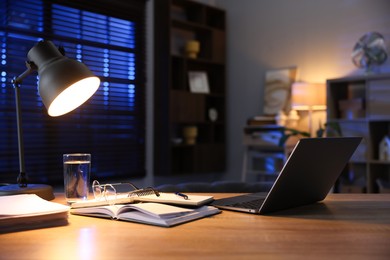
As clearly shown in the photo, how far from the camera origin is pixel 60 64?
1.29 m

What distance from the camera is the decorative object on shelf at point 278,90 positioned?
16.9 ft

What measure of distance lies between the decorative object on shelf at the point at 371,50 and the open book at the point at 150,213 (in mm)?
3528

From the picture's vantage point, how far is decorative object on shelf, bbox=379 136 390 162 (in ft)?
13.5

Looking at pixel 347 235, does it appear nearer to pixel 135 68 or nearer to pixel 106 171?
pixel 106 171

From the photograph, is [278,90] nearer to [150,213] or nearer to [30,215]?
[150,213]

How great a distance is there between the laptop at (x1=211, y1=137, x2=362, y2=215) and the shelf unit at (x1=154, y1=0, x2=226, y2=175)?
345cm

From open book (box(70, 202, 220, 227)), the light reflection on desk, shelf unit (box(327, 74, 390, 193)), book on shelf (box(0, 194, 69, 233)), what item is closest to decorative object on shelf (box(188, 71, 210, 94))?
shelf unit (box(327, 74, 390, 193))

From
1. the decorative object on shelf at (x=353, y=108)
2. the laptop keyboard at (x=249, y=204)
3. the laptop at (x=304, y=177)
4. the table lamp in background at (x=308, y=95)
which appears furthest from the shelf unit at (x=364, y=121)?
the laptop keyboard at (x=249, y=204)

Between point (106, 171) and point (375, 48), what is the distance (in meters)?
2.83

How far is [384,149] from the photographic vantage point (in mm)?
4156

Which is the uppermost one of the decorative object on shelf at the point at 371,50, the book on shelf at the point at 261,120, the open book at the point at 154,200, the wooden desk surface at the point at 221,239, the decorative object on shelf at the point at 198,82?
the decorative object on shelf at the point at 371,50

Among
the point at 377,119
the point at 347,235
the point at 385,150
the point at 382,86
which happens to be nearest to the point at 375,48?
the point at 382,86

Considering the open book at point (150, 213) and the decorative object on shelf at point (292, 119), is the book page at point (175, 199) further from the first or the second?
the decorative object on shelf at point (292, 119)

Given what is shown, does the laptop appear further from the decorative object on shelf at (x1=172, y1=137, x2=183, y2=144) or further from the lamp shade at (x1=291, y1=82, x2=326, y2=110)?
the decorative object on shelf at (x1=172, y1=137, x2=183, y2=144)
